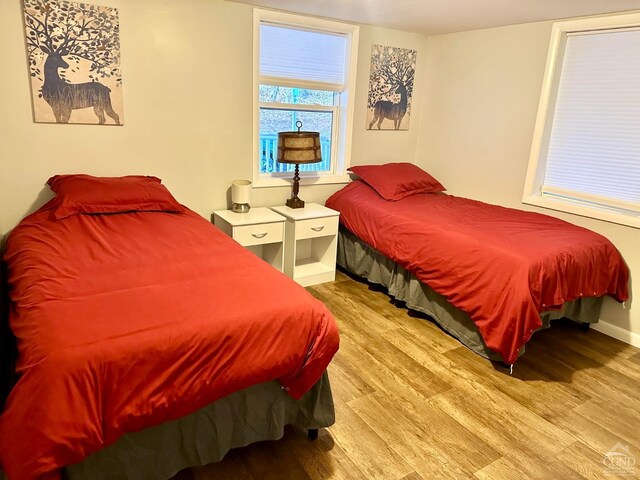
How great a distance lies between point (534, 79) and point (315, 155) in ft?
5.80

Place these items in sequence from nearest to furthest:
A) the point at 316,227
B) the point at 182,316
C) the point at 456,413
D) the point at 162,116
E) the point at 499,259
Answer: the point at 182,316
the point at 456,413
the point at 499,259
the point at 162,116
the point at 316,227

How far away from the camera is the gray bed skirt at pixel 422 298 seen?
2.71 m

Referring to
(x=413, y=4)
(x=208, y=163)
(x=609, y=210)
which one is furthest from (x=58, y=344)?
(x=609, y=210)

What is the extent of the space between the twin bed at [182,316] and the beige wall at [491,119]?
221mm

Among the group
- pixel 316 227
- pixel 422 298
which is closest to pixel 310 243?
pixel 316 227

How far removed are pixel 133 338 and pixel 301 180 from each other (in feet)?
8.46

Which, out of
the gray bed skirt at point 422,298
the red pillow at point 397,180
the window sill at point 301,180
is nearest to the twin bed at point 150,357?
the gray bed skirt at point 422,298

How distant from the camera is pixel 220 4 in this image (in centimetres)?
305

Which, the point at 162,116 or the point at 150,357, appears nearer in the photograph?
the point at 150,357

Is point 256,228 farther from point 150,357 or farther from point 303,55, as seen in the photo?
point 150,357

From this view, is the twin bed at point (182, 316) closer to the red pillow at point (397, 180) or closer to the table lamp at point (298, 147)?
the red pillow at point (397, 180)

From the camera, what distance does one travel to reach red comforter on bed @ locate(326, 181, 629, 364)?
2373 mm

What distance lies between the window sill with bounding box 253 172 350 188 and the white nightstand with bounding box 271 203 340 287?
0.68ft

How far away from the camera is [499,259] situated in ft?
8.16
